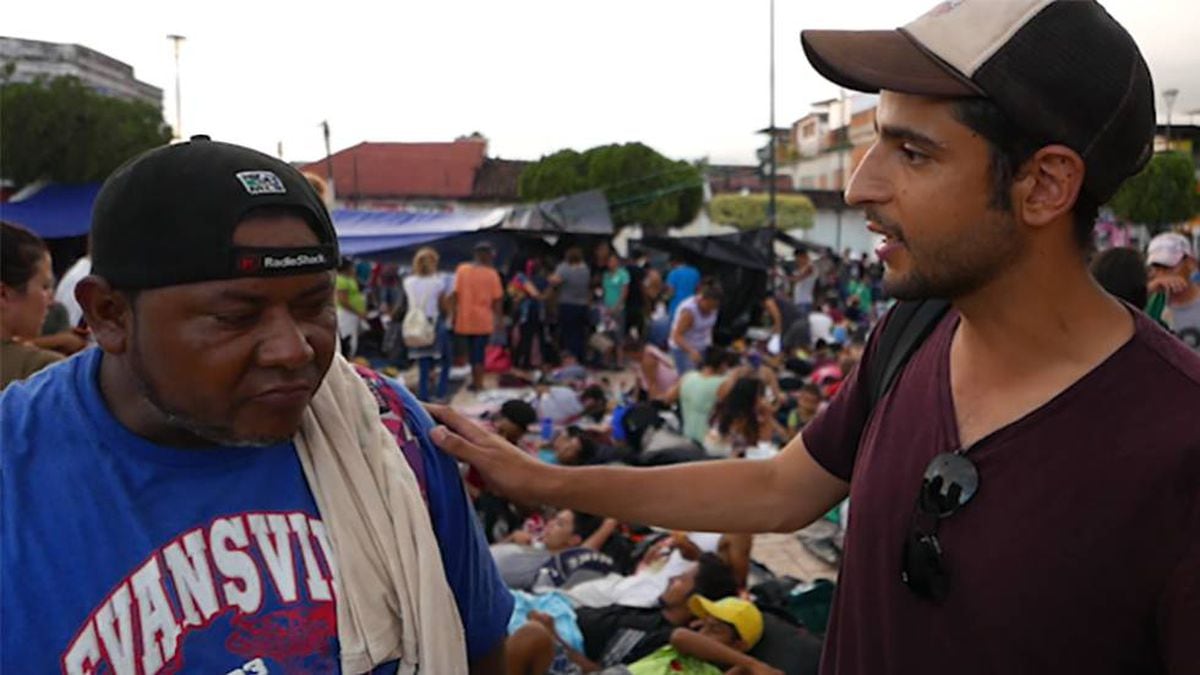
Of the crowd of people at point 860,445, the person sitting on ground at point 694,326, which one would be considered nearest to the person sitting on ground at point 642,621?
the crowd of people at point 860,445

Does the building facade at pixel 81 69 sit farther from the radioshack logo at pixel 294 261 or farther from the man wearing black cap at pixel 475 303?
the radioshack logo at pixel 294 261

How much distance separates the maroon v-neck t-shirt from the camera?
1195 mm

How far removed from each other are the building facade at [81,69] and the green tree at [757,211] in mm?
23550

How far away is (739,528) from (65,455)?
1177mm

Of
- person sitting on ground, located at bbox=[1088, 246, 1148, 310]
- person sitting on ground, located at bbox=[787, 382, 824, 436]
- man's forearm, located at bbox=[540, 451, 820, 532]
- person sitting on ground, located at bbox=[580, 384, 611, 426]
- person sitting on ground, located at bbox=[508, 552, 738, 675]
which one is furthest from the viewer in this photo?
person sitting on ground, located at bbox=[580, 384, 611, 426]

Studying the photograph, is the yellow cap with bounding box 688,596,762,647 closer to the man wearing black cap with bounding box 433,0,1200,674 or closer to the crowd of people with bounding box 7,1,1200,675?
the crowd of people with bounding box 7,1,1200,675

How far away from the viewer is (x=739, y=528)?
6.35 ft

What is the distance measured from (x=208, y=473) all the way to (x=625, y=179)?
3872cm

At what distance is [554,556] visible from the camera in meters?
5.26

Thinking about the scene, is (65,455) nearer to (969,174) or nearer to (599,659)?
(969,174)

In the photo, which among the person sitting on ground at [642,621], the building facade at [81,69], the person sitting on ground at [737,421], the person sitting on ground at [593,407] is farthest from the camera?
the building facade at [81,69]

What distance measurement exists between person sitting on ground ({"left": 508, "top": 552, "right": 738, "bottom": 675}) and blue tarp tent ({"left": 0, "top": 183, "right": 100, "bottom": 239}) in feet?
42.0

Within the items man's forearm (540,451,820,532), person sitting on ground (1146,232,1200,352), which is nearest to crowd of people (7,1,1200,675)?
man's forearm (540,451,820,532)

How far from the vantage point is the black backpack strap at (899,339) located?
5.50ft
